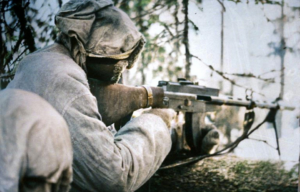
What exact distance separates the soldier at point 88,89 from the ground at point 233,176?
72 cm

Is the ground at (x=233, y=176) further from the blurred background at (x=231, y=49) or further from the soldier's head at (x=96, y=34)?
the soldier's head at (x=96, y=34)

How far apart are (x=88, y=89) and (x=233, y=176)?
1398mm

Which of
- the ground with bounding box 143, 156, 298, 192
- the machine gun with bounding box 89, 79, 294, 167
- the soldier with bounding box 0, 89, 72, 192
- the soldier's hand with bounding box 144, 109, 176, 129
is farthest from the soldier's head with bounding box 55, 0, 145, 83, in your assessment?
the ground with bounding box 143, 156, 298, 192

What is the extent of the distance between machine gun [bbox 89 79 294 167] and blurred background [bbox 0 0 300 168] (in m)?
0.09

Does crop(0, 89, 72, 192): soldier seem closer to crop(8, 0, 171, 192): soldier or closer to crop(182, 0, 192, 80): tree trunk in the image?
crop(8, 0, 171, 192): soldier

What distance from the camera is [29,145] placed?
2.38 feet

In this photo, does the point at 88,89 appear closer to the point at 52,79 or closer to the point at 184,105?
the point at 52,79

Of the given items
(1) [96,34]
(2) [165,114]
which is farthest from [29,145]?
(2) [165,114]

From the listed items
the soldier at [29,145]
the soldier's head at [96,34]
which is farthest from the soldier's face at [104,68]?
the soldier at [29,145]

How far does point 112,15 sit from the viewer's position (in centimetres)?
156

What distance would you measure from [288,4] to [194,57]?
2.33ft

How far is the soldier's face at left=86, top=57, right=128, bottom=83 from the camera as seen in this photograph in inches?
63.0

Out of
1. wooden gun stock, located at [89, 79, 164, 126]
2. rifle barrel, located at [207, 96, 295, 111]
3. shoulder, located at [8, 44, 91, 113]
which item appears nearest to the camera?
shoulder, located at [8, 44, 91, 113]

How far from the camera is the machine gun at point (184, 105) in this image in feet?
5.95
